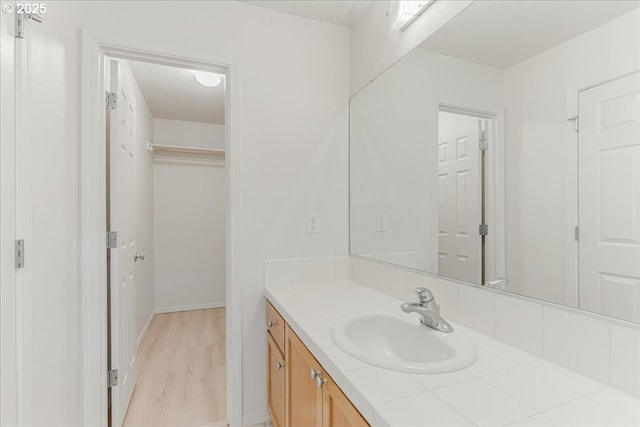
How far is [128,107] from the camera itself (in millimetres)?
2025

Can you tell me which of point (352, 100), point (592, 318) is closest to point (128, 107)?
point (352, 100)

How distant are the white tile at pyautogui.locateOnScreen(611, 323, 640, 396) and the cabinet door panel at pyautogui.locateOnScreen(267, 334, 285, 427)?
3.67ft

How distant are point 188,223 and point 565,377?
3.91 meters

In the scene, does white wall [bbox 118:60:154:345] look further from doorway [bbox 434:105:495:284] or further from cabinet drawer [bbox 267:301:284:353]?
doorway [bbox 434:105:495:284]

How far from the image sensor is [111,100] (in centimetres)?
165

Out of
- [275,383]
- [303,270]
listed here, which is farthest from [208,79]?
[275,383]

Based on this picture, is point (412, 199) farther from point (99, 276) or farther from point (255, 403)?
point (99, 276)

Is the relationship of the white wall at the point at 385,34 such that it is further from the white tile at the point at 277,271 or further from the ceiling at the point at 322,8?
the white tile at the point at 277,271

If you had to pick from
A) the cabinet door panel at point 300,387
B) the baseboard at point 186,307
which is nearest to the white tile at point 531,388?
the cabinet door panel at point 300,387

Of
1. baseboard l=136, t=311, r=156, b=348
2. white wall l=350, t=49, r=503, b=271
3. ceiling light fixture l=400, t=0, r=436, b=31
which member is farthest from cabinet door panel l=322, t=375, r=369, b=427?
baseboard l=136, t=311, r=156, b=348

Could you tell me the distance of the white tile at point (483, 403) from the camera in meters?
0.61

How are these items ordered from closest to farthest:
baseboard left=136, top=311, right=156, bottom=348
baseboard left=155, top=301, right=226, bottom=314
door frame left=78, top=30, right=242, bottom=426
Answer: door frame left=78, top=30, right=242, bottom=426 → baseboard left=136, top=311, right=156, bottom=348 → baseboard left=155, top=301, right=226, bottom=314

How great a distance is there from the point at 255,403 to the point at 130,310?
1011 millimetres

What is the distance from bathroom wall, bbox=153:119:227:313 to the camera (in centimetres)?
379
